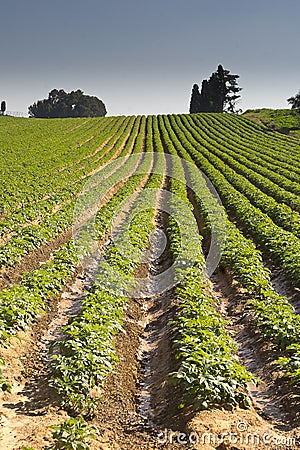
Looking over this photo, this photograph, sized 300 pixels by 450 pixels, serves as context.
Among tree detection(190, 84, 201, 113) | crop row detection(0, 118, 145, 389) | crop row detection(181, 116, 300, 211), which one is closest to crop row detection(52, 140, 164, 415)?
crop row detection(0, 118, 145, 389)

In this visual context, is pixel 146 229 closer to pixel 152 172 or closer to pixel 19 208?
pixel 19 208

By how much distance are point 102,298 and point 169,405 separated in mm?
3214

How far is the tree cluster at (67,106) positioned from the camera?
12862 cm

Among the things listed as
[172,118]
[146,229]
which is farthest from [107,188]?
[172,118]

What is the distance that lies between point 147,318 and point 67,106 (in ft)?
412

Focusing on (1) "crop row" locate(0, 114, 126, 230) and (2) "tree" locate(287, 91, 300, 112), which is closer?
(1) "crop row" locate(0, 114, 126, 230)

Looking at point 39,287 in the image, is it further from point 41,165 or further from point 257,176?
point 41,165

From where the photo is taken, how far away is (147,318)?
10797 millimetres

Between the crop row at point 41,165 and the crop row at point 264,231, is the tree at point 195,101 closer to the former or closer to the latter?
the crop row at point 41,165

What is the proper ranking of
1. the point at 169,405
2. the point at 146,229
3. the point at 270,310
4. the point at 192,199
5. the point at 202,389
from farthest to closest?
the point at 192,199 < the point at 146,229 < the point at 270,310 < the point at 169,405 < the point at 202,389

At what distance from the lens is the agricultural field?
612 centimetres

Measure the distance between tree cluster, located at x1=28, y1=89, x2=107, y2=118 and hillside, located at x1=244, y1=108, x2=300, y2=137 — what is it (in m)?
63.7

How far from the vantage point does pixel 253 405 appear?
7.00 m

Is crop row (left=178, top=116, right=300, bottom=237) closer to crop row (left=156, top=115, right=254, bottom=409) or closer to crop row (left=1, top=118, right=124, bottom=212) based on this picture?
crop row (left=156, top=115, right=254, bottom=409)
